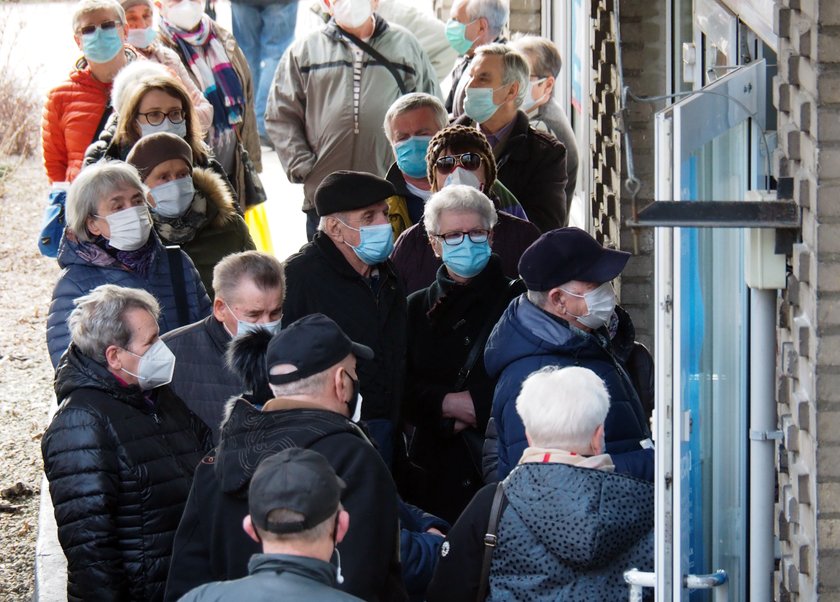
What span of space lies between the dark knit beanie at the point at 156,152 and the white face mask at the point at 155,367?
1.70 m

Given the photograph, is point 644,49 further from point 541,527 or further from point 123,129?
point 541,527

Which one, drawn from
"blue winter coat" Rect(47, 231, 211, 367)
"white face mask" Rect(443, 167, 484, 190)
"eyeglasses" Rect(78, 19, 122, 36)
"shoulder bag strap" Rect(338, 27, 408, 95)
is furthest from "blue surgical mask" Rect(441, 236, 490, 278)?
"shoulder bag strap" Rect(338, 27, 408, 95)

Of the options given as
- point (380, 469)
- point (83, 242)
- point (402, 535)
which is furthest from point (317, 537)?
point (83, 242)

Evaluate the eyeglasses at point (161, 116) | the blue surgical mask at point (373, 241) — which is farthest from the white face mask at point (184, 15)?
the blue surgical mask at point (373, 241)

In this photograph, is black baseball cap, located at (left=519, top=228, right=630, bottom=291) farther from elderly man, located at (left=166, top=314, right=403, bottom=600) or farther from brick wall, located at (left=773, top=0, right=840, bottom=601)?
elderly man, located at (left=166, top=314, right=403, bottom=600)

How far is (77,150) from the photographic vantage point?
25.7 feet

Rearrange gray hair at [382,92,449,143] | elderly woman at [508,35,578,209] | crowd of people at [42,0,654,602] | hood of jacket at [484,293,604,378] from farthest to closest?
elderly woman at [508,35,578,209] < gray hair at [382,92,449,143] < hood of jacket at [484,293,604,378] < crowd of people at [42,0,654,602]

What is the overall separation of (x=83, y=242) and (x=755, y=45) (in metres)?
2.64

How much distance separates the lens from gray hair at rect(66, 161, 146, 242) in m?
5.75

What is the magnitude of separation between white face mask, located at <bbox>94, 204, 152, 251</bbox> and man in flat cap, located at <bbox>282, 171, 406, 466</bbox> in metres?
0.58

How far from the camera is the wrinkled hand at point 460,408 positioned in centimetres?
568

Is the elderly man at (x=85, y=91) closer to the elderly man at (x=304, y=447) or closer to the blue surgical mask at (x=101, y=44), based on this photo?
the blue surgical mask at (x=101, y=44)

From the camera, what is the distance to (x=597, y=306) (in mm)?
4887

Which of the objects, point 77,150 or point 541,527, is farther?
point 77,150
